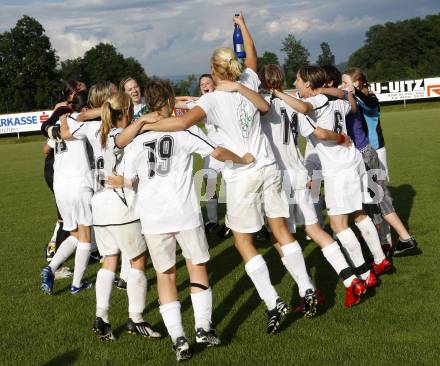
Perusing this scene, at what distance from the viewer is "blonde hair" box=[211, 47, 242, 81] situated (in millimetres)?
5086

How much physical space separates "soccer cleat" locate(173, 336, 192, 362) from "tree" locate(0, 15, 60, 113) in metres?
73.4

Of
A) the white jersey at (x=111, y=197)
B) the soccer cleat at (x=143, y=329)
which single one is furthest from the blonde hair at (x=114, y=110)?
the soccer cleat at (x=143, y=329)

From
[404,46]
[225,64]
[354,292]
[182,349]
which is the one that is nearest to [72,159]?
[225,64]

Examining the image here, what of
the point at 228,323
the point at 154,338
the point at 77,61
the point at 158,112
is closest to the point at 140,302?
the point at 154,338

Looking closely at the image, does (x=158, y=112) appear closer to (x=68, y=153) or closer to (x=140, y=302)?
(x=140, y=302)

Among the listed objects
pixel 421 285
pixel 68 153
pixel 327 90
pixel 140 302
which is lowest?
pixel 421 285

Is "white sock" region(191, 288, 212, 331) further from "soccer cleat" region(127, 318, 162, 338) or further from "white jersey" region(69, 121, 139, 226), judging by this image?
"white jersey" region(69, 121, 139, 226)

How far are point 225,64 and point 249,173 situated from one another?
951 millimetres

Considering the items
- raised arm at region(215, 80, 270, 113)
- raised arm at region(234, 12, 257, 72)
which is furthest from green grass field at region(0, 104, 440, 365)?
raised arm at region(234, 12, 257, 72)

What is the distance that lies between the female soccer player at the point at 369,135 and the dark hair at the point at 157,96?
106 inches

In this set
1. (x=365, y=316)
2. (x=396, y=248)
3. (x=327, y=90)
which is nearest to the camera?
(x=365, y=316)

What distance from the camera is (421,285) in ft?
20.8

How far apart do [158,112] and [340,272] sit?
2.42m

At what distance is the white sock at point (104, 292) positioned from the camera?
18.1 feet
